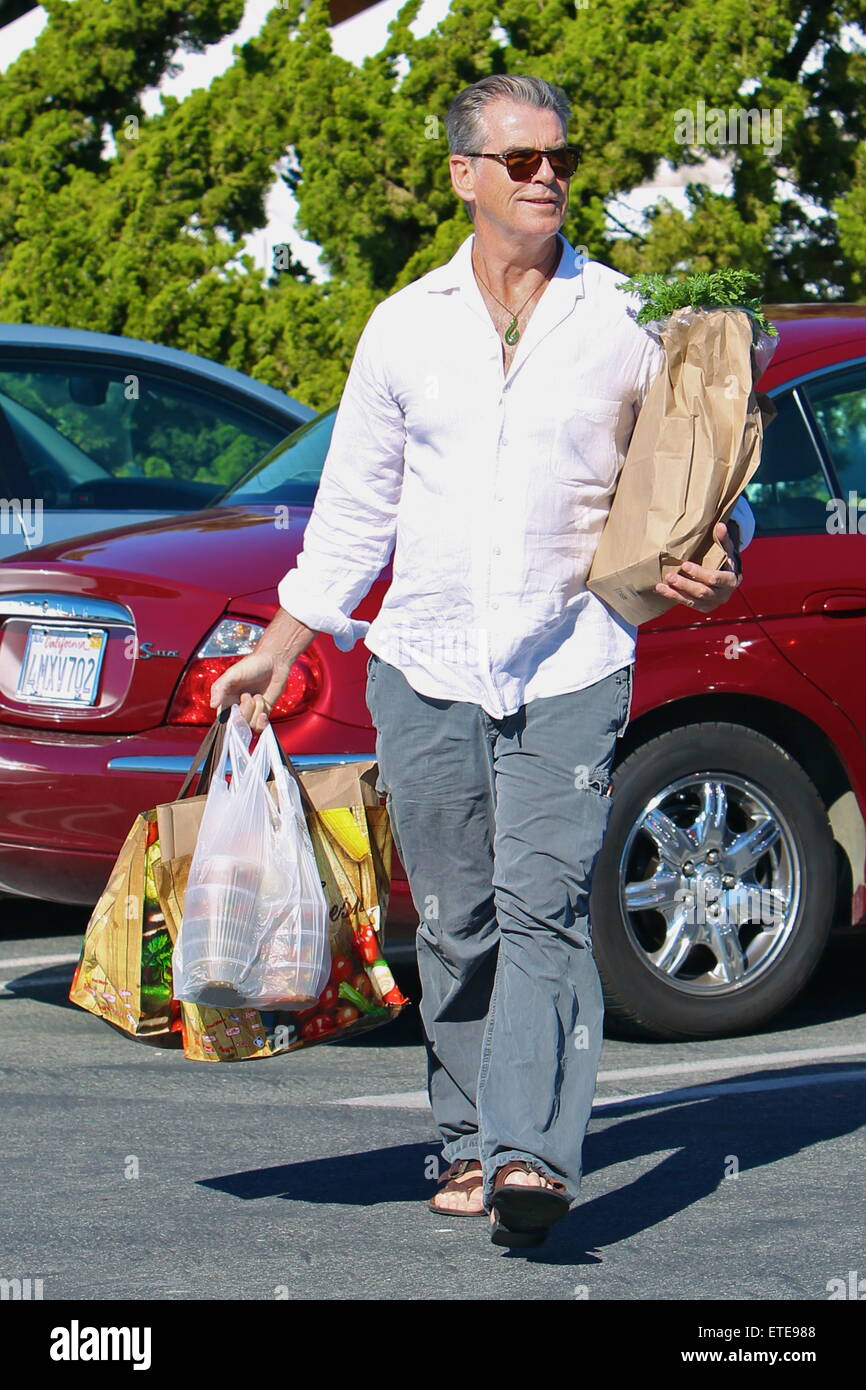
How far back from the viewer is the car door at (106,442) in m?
6.80

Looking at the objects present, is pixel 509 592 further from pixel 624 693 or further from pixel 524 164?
pixel 524 164

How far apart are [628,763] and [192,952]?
5.55ft

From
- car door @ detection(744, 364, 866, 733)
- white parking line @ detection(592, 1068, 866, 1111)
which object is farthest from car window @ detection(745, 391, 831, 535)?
white parking line @ detection(592, 1068, 866, 1111)

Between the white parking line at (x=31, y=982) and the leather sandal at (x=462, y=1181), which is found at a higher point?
the white parking line at (x=31, y=982)

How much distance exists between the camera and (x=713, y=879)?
5.05 metres

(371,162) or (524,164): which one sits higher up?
(371,162)

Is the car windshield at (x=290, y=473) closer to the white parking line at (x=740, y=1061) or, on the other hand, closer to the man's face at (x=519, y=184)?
the white parking line at (x=740, y=1061)

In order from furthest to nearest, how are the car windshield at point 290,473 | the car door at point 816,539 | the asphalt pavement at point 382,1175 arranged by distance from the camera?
the car windshield at point 290,473 → the car door at point 816,539 → the asphalt pavement at point 382,1175

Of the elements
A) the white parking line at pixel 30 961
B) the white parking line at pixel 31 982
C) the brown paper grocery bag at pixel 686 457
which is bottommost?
the white parking line at pixel 31 982

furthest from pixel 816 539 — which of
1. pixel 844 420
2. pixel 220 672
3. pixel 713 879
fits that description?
pixel 220 672

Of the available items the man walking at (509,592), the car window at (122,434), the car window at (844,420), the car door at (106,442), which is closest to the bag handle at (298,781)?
the man walking at (509,592)

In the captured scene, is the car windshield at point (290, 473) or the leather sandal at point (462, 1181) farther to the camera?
the car windshield at point (290, 473)

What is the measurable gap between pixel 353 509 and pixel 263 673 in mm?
329
